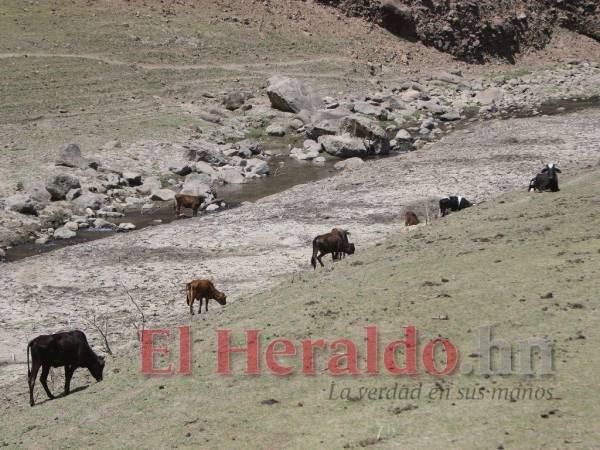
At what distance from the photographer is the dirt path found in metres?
21.6

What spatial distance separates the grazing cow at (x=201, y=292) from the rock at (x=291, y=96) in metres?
31.6

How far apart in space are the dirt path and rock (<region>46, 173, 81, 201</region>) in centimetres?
617

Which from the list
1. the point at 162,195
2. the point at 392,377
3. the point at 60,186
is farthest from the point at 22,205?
the point at 392,377

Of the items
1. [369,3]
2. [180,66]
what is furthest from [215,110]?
[369,3]

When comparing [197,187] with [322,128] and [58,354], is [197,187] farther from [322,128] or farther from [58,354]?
[58,354]

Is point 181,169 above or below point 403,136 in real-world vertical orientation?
below

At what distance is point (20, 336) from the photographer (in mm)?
20016

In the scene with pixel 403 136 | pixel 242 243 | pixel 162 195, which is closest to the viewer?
pixel 242 243

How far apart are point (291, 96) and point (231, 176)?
13.5 metres

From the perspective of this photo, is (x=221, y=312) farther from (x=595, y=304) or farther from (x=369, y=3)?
(x=369, y=3)

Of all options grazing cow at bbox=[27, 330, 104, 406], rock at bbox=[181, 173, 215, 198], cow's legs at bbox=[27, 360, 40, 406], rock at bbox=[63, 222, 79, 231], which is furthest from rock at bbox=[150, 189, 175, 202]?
cow's legs at bbox=[27, 360, 40, 406]

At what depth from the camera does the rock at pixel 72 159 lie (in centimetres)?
3838

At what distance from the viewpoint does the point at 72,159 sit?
38.4 m

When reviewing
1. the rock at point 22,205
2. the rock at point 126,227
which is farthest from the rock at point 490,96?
the rock at point 22,205
